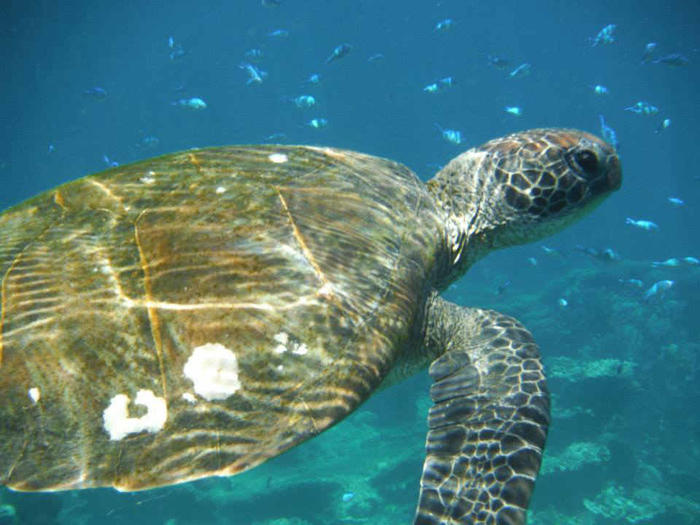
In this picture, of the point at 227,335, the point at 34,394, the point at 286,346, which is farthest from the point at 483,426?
the point at 34,394

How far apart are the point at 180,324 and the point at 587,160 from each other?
10.9 feet

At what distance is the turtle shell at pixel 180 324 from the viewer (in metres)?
1.73

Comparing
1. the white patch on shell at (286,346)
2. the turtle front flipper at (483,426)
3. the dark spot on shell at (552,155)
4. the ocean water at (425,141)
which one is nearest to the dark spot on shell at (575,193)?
the dark spot on shell at (552,155)

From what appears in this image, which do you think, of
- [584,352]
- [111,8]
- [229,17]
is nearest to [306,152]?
[584,352]

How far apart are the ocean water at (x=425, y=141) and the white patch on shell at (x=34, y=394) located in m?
9.90

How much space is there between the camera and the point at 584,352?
16328mm

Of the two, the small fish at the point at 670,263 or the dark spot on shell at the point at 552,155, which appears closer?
the dark spot on shell at the point at 552,155

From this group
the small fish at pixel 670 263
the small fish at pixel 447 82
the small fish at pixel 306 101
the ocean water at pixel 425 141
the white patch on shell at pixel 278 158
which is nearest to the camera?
the white patch on shell at pixel 278 158

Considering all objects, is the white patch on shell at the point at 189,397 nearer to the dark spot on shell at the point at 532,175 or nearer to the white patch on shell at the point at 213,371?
the white patch on shell at the point at 213,371

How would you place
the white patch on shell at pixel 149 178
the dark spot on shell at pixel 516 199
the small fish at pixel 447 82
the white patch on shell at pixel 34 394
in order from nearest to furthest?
the white patch on shell at pixel 34 394 < the white patch on shell at pixel 149 178 < the dark spot on shell at pixel 516 199 < the small fish at pixel 447 82

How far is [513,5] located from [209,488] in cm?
7604

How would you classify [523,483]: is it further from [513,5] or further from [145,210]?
[513,5]

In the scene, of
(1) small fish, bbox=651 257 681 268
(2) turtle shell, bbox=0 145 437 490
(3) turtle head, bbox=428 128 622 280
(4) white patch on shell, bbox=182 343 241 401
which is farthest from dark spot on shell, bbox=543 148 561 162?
(1) small fish, bbox=651 257 681 268

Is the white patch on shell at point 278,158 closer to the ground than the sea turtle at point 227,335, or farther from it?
farther from it
